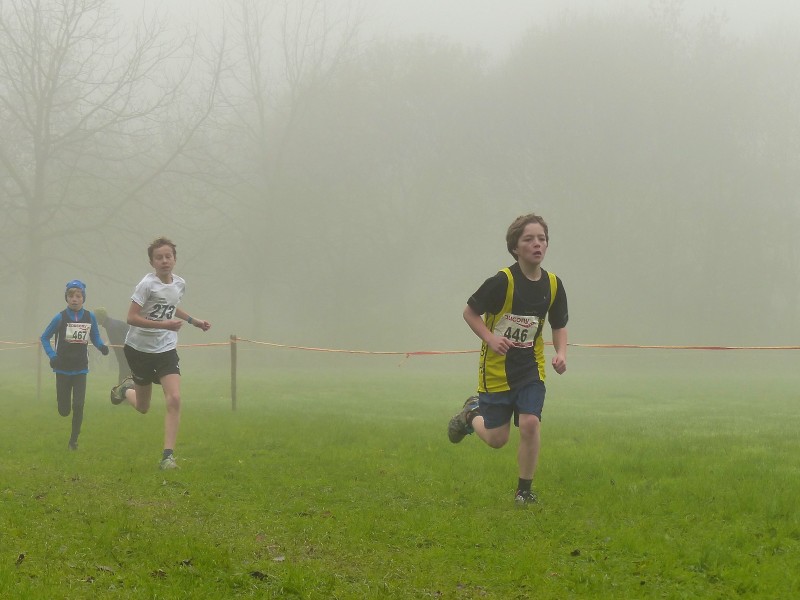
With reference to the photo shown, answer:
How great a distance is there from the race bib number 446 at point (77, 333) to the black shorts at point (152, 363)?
1712 mm

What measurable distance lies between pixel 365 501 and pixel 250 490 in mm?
1107

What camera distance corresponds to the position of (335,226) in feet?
137

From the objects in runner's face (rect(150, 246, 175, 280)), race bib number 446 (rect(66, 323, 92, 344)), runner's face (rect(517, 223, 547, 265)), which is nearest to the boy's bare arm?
runner's face (rect(517, 223, 547, 265))

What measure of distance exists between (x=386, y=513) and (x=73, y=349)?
5306 millimetres

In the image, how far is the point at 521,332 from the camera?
6199 millimetres

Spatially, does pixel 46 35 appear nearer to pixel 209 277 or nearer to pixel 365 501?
pixel 209 277

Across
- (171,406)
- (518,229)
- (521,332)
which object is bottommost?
(171,406)

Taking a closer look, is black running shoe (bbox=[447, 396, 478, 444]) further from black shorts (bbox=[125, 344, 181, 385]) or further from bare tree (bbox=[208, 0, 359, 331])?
bare tree (bbox=[208, 0, 359, 331])

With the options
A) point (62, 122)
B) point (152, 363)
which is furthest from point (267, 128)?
point (152, 363)

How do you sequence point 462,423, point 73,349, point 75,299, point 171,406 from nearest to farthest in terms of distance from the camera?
point 462,423, point 171,406, point 75,299, point 73,349

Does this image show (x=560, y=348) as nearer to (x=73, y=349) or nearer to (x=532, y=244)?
(x=532, y=244)

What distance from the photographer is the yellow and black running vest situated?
6.15 m

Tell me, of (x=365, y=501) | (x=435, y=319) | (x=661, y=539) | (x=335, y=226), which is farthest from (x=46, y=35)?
(x=661, y=539)

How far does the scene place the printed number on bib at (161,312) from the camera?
26.8 feet
